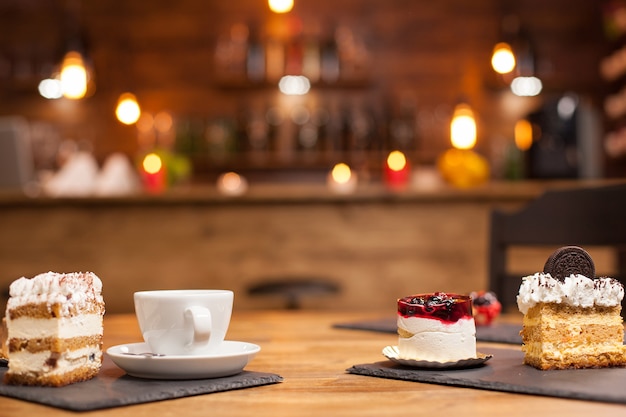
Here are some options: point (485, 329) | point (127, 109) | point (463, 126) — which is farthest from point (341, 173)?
point (485, 329)

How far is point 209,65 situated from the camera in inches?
255

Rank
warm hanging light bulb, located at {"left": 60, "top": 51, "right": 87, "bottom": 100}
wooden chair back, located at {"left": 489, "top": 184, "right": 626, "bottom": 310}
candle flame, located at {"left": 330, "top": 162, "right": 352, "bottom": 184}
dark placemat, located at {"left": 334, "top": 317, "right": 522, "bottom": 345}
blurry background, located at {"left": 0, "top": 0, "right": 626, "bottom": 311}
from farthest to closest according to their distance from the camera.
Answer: blurry background, located at {"left": 0, "top": 0, "right": 626, "bottom": 311}
candle flame, located at {"left": 330, "top": 162, "right": 352, "bottom": 184}
warm hanging light bulb, located at {"left": 60, "top": 51, "right": 87, "bottom": 100}
wooden chair back, located at {"left": 489, "top": 184, "right": 626, "bottom": 310}
dark placemat, located at {"left": 334, "top": 317, "right": 522, "bottom": 345}

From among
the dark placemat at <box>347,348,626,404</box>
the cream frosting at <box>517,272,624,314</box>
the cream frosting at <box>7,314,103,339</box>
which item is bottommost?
the dark placemat at <box>347,348,626,404</box>

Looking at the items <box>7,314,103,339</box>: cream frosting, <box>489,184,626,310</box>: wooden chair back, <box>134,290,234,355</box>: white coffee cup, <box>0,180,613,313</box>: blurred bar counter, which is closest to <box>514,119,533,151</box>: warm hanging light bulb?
<box>0,180,613,313</box>: blurred bar counter

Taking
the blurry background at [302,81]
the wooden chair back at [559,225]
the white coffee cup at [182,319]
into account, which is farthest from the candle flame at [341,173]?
the white coffee cup at [182,319]

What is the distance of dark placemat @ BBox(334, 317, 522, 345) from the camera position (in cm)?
135

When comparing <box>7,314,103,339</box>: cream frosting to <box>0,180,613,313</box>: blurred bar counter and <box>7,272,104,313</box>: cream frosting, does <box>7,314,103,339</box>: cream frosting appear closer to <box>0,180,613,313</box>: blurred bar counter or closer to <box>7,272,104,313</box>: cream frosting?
<box>7,272,104,313</box>: cream frosting

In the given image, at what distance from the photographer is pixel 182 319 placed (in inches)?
38.7

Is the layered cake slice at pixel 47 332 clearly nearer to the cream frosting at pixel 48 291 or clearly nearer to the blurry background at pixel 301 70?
the cream frosting at pixel 48 291

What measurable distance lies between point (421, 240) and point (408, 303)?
2894 mm

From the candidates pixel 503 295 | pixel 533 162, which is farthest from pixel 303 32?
pixel 503 295

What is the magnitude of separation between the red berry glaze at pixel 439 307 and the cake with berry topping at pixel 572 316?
0.08 metres

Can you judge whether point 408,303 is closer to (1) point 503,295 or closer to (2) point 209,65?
(1) point 503,295

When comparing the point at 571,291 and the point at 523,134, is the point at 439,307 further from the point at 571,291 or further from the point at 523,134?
the point at 523,134
